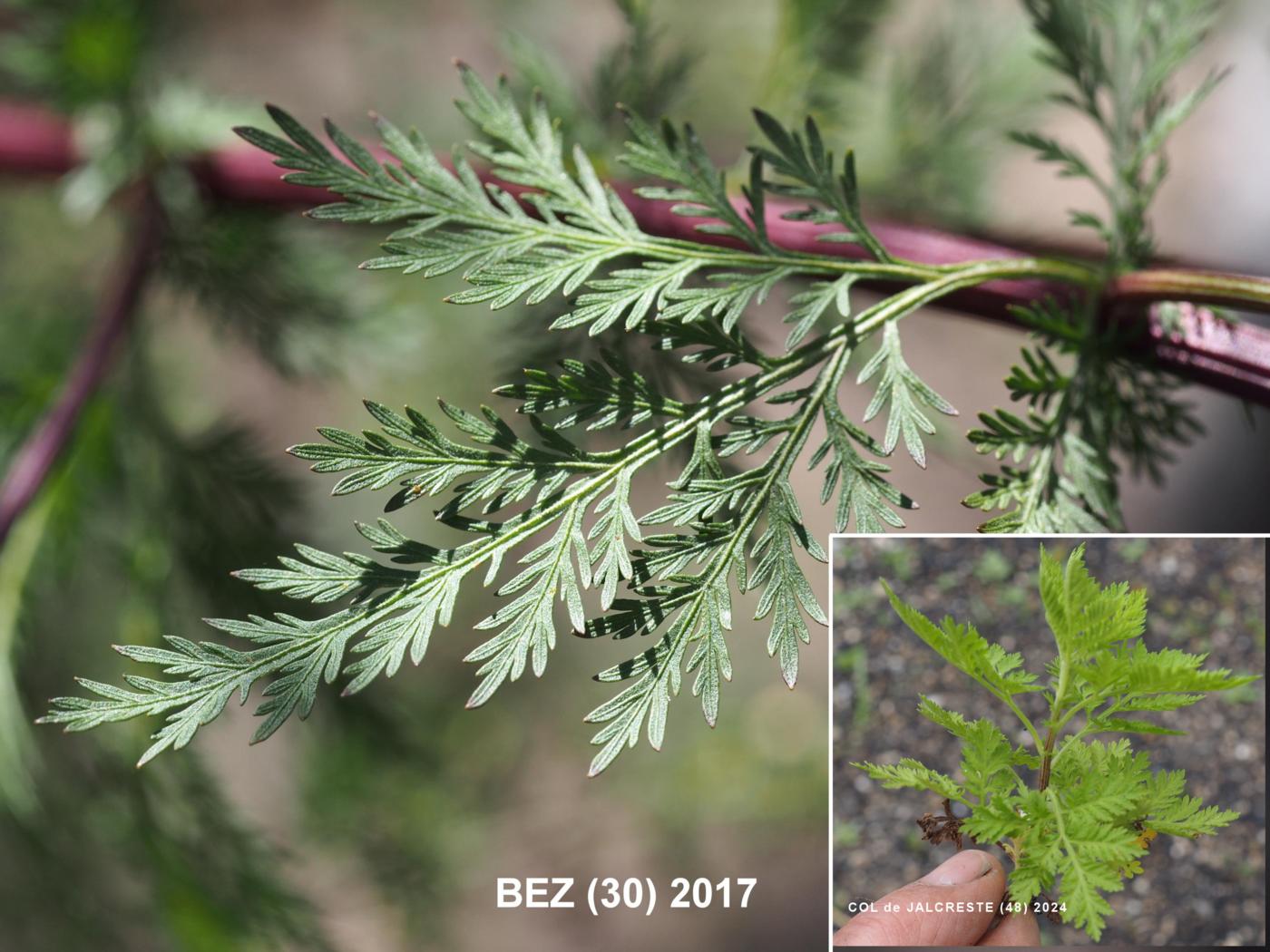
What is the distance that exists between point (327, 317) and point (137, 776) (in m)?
0.41

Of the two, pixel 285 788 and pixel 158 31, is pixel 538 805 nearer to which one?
pixel 285 788

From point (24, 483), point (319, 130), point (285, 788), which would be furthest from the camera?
point (285, 788)

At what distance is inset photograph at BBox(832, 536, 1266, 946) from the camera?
415 mm

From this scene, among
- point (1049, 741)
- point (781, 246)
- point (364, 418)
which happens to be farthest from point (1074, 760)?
point (364, 418)

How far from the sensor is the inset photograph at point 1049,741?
0.42 metres

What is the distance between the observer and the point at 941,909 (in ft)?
1.64

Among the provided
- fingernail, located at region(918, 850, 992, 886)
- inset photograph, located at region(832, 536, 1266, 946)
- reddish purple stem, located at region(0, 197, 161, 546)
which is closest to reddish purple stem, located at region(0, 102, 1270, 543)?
reddish purple stem, located at region(0, 197, 161, 546)

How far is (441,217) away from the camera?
1.27 ft

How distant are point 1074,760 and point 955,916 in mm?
117

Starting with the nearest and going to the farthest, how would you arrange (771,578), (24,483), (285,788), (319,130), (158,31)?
(771,578) < (24,483) < (158,31) < (319,130) < (285,788)

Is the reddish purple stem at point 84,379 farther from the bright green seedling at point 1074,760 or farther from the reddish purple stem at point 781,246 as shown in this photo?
the bright green seedling at point 1074,760

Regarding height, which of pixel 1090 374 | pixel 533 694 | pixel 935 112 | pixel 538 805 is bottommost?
pixel 538 805

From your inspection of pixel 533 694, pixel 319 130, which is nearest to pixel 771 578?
pixel 319 130

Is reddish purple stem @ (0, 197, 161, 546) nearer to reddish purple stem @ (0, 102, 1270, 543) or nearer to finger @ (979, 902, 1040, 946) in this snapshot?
reddish purple stem @ (0, 102, 1270, 543)
